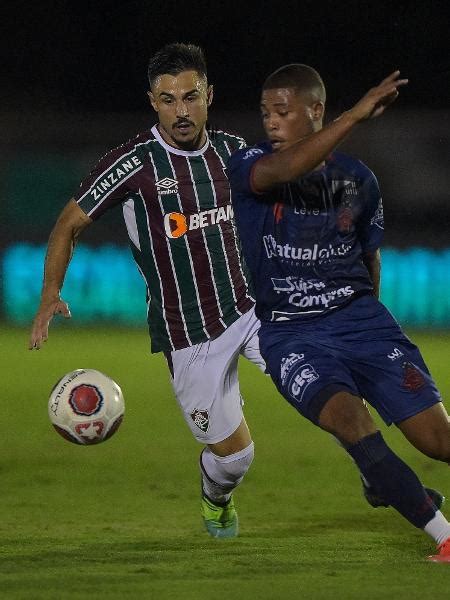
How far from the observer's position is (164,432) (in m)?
8.75

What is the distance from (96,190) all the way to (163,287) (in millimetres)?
576

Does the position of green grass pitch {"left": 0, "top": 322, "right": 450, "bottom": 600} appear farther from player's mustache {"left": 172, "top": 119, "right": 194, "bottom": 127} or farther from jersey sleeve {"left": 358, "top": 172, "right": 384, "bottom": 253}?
player's mustache {"left": 172, "top": 119, "right": 194, "bottom": 127}

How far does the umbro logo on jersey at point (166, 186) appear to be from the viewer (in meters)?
5.78

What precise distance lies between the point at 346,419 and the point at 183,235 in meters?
→ 1.54

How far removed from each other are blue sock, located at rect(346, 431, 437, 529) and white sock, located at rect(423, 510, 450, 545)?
0.05 ft

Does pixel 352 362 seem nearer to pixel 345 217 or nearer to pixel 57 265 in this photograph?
pixel 345 217

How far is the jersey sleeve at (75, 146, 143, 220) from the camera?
5691 mm

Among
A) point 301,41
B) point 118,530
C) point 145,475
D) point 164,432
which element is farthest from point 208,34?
point 118,530

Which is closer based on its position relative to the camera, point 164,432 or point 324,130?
point 324,130

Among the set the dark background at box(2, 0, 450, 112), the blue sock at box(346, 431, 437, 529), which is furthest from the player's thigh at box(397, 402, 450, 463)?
the dark background at box(2, 0, 450, 112)

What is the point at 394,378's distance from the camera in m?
4.89

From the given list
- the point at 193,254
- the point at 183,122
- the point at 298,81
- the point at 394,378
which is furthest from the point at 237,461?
the point at 298,81

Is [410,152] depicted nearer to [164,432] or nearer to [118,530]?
[164,432]

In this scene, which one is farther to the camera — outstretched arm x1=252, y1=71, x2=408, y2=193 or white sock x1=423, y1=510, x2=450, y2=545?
white sock x1=423, y1=510, x2=450, y2=545
